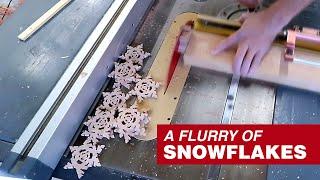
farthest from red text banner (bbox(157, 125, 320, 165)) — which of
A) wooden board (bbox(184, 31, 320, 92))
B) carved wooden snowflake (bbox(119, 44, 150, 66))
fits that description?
carved wooden snowflake (bbox(119, 44, 150, 66))

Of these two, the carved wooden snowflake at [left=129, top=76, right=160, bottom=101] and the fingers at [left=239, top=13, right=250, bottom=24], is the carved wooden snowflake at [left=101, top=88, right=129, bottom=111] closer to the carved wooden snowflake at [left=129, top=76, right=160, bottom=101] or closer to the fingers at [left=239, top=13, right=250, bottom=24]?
the carved wooden snowflake at [left=129, top=76, right=160, bottom=101]

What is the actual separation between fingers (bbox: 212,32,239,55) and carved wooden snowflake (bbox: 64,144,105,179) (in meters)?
0.37

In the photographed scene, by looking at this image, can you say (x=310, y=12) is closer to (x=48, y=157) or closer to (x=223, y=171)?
(x=223, y=171)

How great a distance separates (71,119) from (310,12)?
0.76m

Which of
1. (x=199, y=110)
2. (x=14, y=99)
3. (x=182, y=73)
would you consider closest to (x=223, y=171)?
(x=199, y=110)

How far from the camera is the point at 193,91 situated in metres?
0.90

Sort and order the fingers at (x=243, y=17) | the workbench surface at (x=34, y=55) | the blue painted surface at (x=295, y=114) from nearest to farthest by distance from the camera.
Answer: the blue painted surface at (x=295, y=114) < the workbench surface at (x=34, y=55) < the fingers at (x=243, y=17)

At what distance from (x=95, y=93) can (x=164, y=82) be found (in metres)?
0.18

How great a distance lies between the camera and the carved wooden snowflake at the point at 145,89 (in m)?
0.90

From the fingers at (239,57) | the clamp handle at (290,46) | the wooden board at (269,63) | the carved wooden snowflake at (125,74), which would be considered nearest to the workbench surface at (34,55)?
the carved wooden snowflake at (125,74)

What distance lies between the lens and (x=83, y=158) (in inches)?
31.3

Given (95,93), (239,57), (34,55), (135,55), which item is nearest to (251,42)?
(239,57)

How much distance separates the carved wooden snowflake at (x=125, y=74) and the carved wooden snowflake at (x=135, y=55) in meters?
0.02

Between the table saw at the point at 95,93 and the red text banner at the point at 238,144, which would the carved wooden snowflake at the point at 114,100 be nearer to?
the table saw at the point at 95,93
